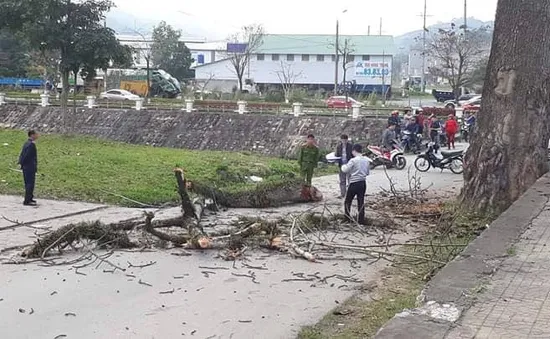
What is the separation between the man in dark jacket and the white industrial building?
57504mm

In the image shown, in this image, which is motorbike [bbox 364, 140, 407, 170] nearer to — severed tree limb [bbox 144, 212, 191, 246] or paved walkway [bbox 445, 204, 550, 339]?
severed tree limb [bbox 144, 212, 191, 246]

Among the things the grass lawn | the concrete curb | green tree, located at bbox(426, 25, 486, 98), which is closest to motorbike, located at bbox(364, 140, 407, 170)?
the grass lawn

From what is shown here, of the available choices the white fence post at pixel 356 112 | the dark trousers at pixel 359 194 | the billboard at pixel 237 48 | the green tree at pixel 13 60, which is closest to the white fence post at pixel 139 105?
the white fence post at pixel 356 112

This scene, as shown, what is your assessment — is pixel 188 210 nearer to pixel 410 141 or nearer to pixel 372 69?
pixel 410 141

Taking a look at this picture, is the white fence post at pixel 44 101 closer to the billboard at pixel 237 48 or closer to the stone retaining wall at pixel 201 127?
the stone retaining wall at pixel 201 127

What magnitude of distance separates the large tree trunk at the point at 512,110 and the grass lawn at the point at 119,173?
5.09 meters

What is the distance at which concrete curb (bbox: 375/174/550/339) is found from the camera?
511 centimetres

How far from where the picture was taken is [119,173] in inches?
768

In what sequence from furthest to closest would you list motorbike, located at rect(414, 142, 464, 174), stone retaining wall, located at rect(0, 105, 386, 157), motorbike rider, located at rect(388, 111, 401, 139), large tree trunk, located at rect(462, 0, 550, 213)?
stone retaining wall, located at rect(0, 105, 386, 157) < motorbike rider, located at rect(388, 111, 401, 139) < motorbike, located at rect(414, 142, 464, 174) < large tree trunk, located at rect(462, 0, 550, 213)

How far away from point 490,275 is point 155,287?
12.7 feet

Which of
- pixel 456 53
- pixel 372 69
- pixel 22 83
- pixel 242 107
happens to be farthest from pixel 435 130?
pixel 372 69

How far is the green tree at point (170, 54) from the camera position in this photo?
74.7 m

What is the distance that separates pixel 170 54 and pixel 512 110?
6599cm

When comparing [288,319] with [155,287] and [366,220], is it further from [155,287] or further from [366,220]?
[366,220]
